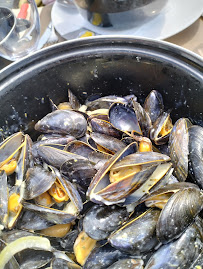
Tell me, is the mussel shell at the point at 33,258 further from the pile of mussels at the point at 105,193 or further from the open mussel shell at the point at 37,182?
the open mussel shell at the point at 37,182

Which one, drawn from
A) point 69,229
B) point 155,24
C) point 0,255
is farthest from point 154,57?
point 0,255

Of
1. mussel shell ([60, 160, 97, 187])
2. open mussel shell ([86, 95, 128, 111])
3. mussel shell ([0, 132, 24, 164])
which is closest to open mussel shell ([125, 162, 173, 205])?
mussel shell ([60, 160, 97, 187])

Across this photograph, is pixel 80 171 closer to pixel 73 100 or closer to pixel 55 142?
pixel 55 142

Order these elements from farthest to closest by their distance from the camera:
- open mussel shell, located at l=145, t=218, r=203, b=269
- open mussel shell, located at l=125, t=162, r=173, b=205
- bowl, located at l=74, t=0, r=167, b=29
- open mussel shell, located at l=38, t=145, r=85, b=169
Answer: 1. bowl, located at l=74, t=0, r=167, b=29
2. open mussel shell, located at l=38, t=145, r=85, b=169
3. open mussel shell, located at l=125, t=162, r=173, b=205
4. open mussel shell, located at l=145, t=218, r=203, b=269

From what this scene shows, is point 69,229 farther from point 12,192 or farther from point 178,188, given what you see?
point 178,188

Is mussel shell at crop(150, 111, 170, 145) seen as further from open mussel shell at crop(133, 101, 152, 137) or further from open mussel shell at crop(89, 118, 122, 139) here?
open mussel shell at crop(89, 118, 122, 139)

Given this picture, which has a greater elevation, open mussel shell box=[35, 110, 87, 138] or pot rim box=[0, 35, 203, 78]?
pot rim box=[0, 35, 203, 78]

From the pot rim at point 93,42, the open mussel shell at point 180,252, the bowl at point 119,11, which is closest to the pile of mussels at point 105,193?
the open mussel shell at point 180,252
